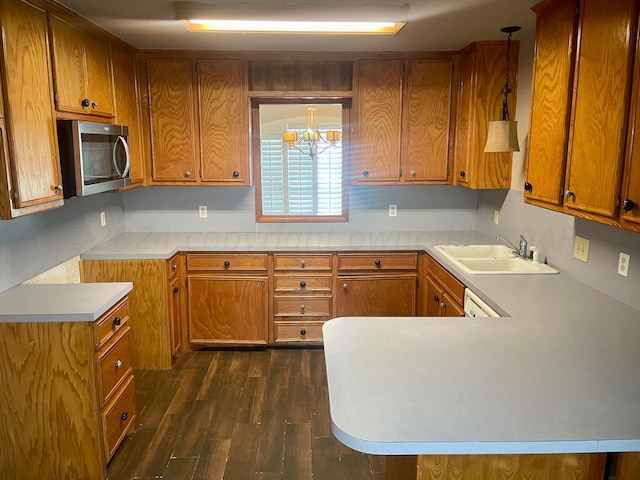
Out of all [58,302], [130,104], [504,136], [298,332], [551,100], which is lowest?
[298,332]

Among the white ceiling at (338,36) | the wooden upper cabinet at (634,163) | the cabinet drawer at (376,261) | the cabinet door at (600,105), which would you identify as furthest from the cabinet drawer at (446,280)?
the white ceiling at (338,36)

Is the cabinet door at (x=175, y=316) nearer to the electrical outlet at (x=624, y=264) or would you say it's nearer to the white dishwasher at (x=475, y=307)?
the white dishwasher at (x=475, y=307)

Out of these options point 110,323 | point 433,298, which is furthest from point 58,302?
point 433,298

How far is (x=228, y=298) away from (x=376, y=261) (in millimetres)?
1138

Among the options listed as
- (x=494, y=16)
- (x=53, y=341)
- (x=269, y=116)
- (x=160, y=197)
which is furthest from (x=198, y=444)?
(x=494, y=16)

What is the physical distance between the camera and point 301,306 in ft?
12.3

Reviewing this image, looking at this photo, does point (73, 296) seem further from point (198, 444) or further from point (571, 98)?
point (571, 98)

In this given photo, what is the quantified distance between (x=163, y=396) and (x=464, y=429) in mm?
2403

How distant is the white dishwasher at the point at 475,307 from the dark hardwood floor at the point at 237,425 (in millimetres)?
882

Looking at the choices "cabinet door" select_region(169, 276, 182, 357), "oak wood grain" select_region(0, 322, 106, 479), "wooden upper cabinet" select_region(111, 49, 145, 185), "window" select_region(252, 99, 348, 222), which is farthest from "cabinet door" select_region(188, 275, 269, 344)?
"oak wood grain" select_region(0, 322, 106, 479)

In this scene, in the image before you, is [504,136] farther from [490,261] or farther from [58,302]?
[58,302]

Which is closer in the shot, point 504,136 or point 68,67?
point 68,67

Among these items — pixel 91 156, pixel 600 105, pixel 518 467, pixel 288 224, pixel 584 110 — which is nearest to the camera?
pixel 518 467

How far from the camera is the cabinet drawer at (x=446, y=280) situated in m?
2.80
